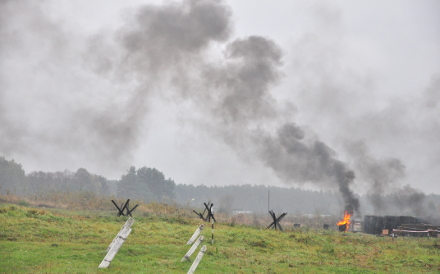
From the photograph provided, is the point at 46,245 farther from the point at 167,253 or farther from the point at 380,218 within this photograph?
the point at 380,218

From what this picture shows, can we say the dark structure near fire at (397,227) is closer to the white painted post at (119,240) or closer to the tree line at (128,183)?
the white painted post at (119,240)

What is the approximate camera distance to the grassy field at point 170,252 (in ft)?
49.5

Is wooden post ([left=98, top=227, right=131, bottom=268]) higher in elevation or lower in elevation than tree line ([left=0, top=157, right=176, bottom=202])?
lower

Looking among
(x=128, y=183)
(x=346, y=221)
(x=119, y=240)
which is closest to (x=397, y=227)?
(x=346, y=221)

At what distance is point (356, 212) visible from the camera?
60969 mm

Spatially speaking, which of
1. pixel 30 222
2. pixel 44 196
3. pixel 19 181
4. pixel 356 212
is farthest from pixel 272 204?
pixel 30 222

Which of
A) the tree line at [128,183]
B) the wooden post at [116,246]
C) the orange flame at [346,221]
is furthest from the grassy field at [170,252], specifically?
the tree line at [128,183]

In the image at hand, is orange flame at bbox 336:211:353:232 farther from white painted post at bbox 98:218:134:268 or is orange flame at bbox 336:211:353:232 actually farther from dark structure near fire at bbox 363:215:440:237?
white painted post at bbox 98:218:134:268

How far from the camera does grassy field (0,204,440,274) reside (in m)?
15.1

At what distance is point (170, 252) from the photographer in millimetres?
19312

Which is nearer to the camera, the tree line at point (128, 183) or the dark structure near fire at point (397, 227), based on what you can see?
the dark structure near fire at point (397, 227)

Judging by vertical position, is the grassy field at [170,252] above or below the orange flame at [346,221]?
below

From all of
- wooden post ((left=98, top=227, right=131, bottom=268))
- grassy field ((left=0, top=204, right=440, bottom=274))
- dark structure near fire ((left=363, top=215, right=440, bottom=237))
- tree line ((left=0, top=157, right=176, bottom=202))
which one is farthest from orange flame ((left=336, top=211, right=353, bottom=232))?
tree line ((left=0, top=157, right=176, bottom=202))

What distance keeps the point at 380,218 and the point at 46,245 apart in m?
42.5
